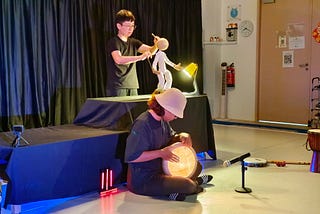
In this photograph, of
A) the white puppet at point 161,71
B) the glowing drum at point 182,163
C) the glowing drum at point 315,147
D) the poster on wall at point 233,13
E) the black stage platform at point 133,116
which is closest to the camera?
the glowing drum at point 182,163

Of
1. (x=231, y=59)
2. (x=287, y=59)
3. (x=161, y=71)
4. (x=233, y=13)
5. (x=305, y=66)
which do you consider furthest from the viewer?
(x=231, y=59)

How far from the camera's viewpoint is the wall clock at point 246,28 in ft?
25.8

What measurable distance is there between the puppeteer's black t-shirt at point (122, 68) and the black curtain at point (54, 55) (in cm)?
166

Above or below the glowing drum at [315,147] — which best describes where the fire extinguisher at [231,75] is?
above

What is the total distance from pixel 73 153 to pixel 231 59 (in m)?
5.41

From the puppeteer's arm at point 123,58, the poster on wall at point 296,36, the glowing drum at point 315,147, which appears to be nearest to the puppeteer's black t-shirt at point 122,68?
the puppeteer's arm at point 123,58

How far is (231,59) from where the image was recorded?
820 centimetres

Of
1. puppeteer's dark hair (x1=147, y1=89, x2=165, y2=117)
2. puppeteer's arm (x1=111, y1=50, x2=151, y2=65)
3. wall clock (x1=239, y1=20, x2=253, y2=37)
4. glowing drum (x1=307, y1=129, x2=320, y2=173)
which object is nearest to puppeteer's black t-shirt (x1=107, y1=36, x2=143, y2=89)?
puppeteer's arm (x1=111, y1=50, x2=151, y2=65)

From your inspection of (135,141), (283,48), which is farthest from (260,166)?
(283,48)

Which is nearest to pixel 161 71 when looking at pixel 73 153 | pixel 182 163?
pixel 182 163

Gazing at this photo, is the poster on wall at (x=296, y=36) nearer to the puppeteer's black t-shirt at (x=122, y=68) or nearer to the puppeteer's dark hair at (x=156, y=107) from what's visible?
the puppeteer's black t-shirt at (x=122, y=68)

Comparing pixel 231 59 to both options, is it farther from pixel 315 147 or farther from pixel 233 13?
pixel 315 147

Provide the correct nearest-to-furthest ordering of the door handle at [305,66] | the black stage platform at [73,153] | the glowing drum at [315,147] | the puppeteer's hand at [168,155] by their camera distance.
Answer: the black stage platform at [73,153], the puppeteer's hand at [168,155], the glowing drum at [315,147], the door handle at [305,66]

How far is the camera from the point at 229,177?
4.06 meters
